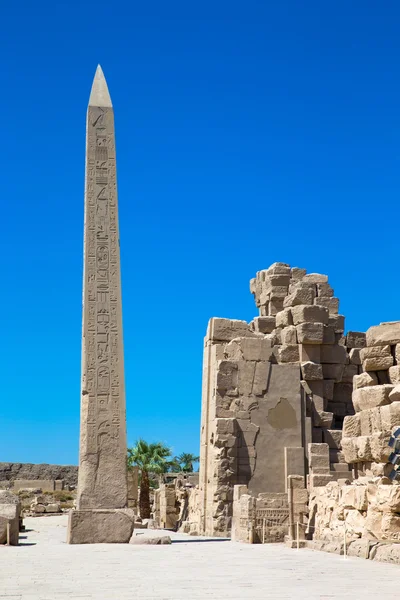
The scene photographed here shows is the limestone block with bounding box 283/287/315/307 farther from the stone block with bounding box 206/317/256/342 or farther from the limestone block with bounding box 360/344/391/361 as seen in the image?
the limestone block with bounding box 360/344/391/361

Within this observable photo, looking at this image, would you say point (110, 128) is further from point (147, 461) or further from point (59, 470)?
point (59, 470)

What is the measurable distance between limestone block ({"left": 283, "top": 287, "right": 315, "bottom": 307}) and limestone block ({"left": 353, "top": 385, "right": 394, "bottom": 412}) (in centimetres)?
666

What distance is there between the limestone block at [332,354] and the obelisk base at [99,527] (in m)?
6.93

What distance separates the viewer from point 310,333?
17.8 m

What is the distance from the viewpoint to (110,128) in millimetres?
13758

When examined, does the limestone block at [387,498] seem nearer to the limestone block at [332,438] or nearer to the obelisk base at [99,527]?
the obelisk base at [99,527]

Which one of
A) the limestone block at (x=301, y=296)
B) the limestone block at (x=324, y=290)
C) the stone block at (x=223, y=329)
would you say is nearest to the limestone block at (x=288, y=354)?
the stone block at (x=223, y=329)

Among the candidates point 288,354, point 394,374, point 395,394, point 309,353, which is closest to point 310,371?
point 309,353

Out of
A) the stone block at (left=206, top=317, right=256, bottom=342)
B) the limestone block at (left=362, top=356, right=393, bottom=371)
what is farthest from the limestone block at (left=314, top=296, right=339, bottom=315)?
the limestone block at (left=362, top=356, right=393, bottom=371)

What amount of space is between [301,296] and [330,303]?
0.78 metres

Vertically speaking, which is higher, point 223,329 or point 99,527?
point 223,329

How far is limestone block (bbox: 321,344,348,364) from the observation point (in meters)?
18.1

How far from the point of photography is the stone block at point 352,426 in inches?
465

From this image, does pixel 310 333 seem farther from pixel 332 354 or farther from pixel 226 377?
pixel 226 377
